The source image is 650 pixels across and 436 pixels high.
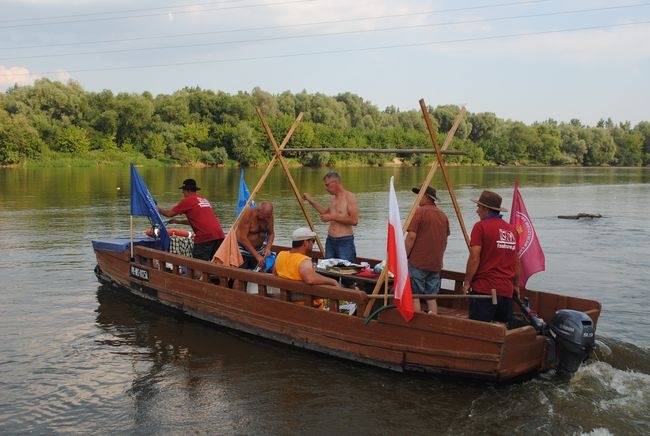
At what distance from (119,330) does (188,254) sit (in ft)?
6.66

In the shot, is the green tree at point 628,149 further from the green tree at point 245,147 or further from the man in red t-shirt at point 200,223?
the man in red t-shirt at point 200,223

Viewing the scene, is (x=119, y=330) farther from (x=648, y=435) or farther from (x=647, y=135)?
(x=647, y=135)

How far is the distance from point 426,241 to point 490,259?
90cm

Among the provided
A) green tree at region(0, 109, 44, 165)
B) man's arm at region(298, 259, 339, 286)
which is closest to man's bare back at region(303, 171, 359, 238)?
man's arm at region(298, 259, 339, 286)

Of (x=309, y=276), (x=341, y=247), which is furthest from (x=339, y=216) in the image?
(x=309, y=276)

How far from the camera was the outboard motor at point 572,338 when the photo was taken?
6852 millimetres

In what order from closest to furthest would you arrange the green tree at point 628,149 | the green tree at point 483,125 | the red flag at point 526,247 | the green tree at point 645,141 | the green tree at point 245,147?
the red flag at point 526,247, the green tree at point 245,147, the green tree at point 483,125, the green tree at point 628,149, the green tree at point 645,141

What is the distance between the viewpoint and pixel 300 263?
315 inches

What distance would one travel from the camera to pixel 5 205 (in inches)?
1048

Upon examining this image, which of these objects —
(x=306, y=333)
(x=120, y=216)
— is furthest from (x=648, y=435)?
(x=120, y=216)

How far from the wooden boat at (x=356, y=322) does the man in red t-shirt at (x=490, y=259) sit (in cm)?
37

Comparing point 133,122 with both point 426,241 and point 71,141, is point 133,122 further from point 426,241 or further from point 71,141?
point 426,241

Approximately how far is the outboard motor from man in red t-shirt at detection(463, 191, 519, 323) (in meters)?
0.62

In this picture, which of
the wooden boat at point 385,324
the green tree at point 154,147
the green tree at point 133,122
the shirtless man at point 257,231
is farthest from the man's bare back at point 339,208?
the green tree at point 133,122
